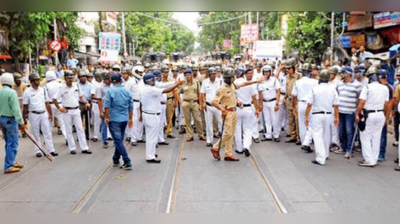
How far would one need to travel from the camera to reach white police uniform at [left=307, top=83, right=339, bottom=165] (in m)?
8.14

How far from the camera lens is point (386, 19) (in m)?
17.6

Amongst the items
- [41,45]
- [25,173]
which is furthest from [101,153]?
[41,45]

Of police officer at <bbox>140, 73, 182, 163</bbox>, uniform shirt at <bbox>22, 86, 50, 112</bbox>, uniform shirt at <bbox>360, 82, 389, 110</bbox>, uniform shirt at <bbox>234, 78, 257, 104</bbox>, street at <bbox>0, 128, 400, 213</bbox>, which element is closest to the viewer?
street at <bbox>0, 128, 400, 213</bbox>

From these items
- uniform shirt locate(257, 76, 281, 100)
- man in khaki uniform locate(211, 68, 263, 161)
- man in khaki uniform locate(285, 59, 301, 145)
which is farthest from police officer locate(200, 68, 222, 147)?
man in khaki uniform locate(285, 59, 301, 145)

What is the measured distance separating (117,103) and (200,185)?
2448mm

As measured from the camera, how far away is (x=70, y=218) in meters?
5.39

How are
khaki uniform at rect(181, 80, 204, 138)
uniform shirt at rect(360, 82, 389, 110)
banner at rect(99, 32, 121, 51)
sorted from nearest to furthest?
uniform shirt at rect(360, 82, 389, 110) < khaki uniform at rect(181, 80, 204, 138) < banner at rect(99, 32, 121, 51)

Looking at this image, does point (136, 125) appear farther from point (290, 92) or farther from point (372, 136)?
point (372, 136)

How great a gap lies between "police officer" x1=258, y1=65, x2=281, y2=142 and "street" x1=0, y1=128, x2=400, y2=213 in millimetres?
1381

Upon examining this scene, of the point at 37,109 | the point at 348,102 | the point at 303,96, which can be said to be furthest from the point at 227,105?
the point at 37,109

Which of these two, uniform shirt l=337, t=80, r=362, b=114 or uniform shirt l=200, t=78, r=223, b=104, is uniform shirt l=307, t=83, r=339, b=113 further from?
uniform shirt l=200, t=78, r=223, b=104

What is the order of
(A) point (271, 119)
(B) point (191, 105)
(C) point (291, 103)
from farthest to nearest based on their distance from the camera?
(B) point (191, 105) → (A) point (271, 119) → (C) point (291, 103)

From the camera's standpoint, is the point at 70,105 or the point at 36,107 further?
the point at 70,105

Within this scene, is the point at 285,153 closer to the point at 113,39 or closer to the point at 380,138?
the point at 380,138
